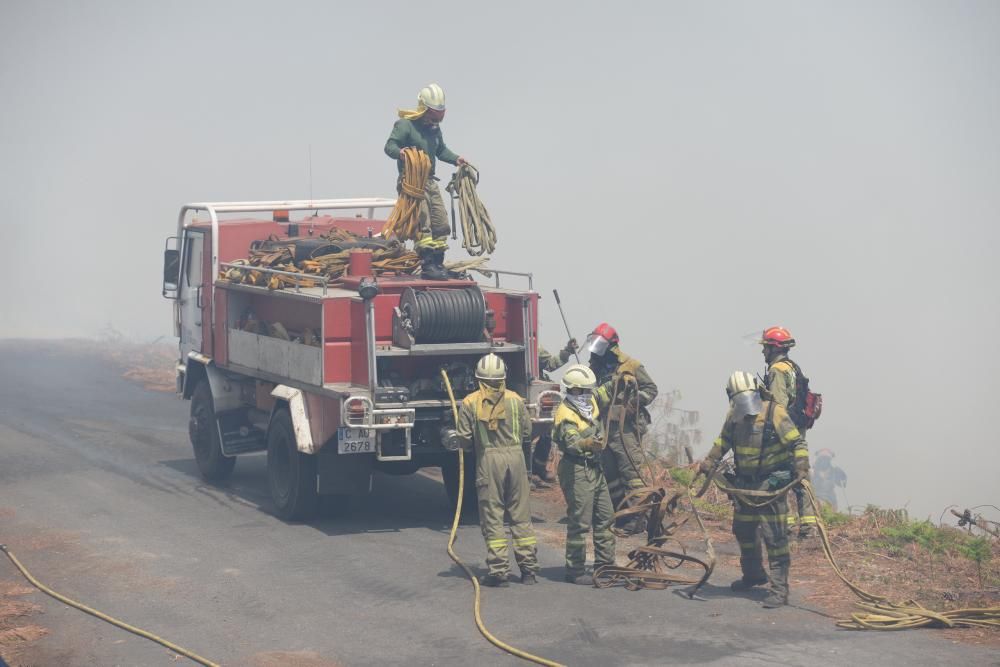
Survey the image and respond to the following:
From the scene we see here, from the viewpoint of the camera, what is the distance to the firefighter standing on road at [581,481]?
9406 millimetres

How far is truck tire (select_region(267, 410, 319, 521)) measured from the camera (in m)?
11.5

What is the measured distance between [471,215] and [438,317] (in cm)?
216

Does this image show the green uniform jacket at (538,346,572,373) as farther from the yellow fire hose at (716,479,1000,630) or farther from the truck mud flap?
the yellow fire hose at (716,479,1000,630)

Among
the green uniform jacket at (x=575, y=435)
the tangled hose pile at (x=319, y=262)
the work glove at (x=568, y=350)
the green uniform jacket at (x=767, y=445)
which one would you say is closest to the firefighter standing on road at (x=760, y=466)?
the green uniform jacket at (x=767, y=445)

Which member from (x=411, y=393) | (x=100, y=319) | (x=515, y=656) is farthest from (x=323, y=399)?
(x=100, y=319)

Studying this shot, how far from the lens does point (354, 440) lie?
35.4 ft

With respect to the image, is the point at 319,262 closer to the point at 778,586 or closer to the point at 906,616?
the point at 778,586

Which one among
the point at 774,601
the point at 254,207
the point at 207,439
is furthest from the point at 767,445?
the point at 254,207

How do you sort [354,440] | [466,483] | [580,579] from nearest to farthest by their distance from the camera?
[580,579] < [354,440] < [466,483]

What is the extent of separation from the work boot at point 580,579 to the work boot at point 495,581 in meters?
0.51

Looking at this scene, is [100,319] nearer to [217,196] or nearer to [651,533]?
[217,196]

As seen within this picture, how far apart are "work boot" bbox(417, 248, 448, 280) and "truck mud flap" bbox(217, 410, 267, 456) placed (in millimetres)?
3004

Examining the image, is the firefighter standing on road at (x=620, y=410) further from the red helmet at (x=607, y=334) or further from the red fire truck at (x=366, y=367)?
the red fire truck at (x=366, y=367)

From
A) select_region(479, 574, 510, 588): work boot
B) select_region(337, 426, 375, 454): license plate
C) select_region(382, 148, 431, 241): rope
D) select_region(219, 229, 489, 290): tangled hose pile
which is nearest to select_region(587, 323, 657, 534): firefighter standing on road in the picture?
select_region(219, 229, 489, 290): tangled hose pile
